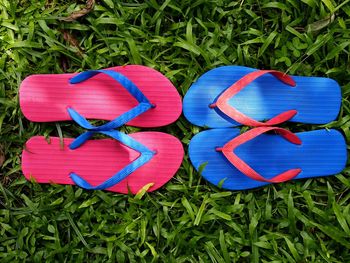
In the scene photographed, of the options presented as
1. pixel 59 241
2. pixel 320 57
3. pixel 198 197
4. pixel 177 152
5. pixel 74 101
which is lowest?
pixel 59 241

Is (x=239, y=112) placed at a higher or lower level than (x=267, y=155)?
higher

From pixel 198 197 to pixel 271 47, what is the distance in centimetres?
60

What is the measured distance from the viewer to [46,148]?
1.68 meters

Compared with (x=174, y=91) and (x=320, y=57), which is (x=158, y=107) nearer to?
(x=174, y=91)

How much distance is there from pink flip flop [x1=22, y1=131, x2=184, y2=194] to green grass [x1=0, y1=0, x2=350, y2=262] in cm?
4

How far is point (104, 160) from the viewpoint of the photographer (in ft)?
5.52

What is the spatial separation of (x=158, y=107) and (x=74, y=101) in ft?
0.98

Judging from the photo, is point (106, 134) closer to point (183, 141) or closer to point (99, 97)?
point (99, 97)

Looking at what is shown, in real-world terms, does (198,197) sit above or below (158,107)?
below

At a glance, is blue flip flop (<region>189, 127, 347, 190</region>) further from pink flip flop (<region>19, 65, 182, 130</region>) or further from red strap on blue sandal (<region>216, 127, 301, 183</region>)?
pink flip flop (<region>19, 65, 182, 130</region>)

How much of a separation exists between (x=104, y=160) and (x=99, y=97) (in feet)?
0.74

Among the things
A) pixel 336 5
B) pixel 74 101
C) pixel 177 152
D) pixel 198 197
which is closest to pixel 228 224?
pixel 198 197

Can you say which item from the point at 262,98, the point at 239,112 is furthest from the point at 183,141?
the point at 262,98

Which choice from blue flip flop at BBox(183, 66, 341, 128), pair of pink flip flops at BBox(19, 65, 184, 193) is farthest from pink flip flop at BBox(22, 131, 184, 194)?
blue flip flop at BBox(183, 66, 341, 128)
